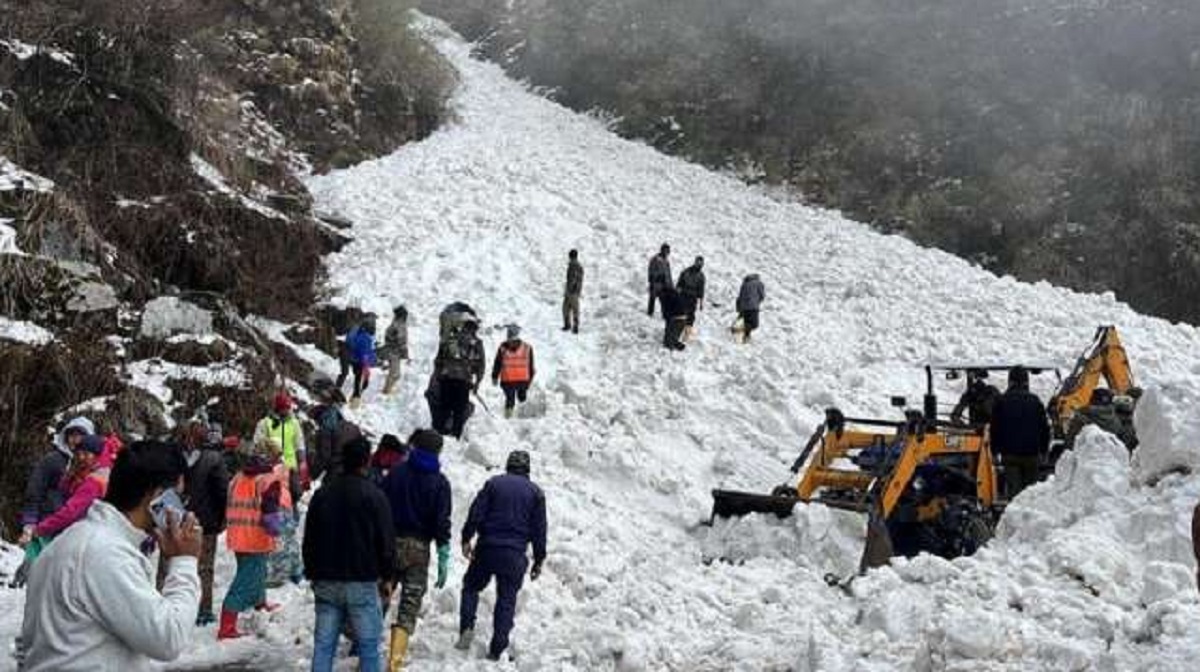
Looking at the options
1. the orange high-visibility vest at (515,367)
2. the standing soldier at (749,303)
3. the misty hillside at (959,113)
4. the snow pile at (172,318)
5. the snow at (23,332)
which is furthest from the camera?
the misty hillside at (959,113)

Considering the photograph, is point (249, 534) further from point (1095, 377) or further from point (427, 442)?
point (1095, 377)

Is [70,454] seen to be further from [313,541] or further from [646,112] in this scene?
[646,112]

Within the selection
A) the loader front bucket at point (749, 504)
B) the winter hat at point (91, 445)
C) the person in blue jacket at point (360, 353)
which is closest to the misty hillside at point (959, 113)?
the loader front bucket at point (749, 504)

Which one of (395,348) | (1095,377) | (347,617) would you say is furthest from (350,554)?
(1095,377)

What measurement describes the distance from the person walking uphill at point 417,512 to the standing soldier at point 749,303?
9991mm

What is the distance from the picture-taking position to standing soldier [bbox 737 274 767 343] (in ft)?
53.9

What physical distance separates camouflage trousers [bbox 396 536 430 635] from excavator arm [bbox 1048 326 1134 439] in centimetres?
852

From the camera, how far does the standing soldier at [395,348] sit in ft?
44.8

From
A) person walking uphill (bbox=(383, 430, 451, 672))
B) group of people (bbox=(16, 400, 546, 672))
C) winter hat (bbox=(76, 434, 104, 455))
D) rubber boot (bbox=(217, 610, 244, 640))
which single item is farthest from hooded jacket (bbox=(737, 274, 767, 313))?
winter hat (bbox=(76, 434, 104, 455))

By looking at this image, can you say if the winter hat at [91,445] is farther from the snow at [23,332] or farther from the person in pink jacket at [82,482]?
the snow at [23,332]

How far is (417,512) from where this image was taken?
701cm

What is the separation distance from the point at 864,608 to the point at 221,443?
5.08 m

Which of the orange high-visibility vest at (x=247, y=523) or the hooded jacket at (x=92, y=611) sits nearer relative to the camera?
the hooded jacket at (x=92, y=611)

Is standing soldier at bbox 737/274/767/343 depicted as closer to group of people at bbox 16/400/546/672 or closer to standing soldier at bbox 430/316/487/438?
standing soldier at bbox 430/316/487/438
